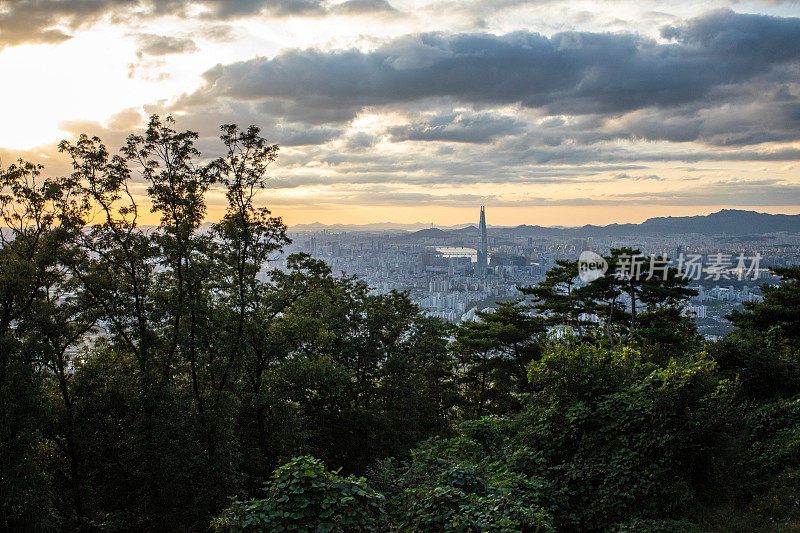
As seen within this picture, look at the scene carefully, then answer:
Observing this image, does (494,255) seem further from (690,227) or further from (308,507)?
(308,507)

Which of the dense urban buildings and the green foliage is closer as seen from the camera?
the green foliage

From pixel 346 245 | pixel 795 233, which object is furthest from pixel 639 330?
pixel 795 233

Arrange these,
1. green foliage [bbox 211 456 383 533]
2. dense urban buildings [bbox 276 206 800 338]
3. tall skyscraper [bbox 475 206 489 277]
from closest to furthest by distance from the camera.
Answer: green foliage [bbox 211 456 383 533], dense urban buildings [bbox 276 206 800 338], tall skyscraper [bbox 475 206 489 277]

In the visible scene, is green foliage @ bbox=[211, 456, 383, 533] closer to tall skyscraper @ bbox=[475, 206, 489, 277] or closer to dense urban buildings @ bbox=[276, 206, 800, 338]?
dense urban buildings @ bbox=[276, 206, 800, 338]

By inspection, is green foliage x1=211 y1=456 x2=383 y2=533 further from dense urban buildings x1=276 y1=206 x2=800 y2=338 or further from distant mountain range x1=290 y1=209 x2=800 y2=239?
distant mountain range x1=290 y1=209 x2=800 y2=239

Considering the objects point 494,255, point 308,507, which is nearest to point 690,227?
point 494,255

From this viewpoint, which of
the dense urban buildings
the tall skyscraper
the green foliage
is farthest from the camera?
the tall skyscraper

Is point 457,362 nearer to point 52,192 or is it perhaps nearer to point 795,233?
point 52,192

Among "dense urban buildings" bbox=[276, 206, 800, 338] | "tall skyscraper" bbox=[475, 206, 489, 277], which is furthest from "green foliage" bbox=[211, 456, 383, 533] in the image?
"tall skyscraper" bbox=[475, 206, 489, 277]
